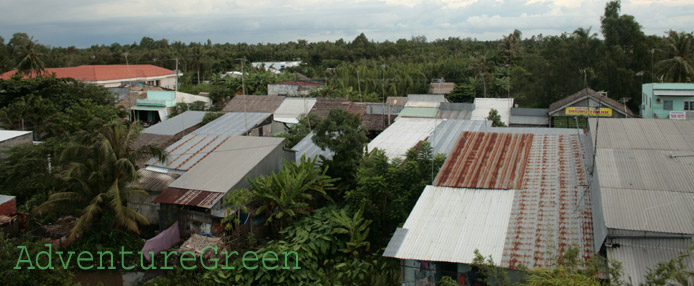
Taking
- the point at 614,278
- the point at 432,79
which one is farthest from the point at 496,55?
the point at 614,278

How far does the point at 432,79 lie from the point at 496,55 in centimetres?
1051

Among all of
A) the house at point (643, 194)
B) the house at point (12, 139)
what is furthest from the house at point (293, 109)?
the house at point (643, 194)

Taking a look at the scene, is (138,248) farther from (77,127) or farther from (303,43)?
(303,43)

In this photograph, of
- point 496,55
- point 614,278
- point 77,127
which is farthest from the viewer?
point 496,55

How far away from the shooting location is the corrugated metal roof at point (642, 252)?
20.9ft

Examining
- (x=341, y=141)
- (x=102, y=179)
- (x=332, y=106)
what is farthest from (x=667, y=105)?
(x=102, y=179)

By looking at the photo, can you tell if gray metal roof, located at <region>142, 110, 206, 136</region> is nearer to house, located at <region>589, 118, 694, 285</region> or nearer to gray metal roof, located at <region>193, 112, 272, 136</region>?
gray metal roof, located at <region>193, 112, 272, 136</region>

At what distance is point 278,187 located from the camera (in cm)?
1109

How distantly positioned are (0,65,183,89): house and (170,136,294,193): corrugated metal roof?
70.7ft

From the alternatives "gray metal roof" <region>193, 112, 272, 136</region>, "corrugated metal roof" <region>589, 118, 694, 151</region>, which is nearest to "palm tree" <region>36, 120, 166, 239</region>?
"gray metal roof" <region>193, 112, 272, 136</region>

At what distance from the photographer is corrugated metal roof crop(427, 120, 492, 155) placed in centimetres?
1400

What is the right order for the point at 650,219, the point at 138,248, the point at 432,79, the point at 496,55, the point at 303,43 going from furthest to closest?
1. the point at 303,43
2. the point at 496,55
3. the point at 432,79
4. the point at 138,248
5. the point at 650,219

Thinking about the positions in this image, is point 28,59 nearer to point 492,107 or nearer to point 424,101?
point 424,101

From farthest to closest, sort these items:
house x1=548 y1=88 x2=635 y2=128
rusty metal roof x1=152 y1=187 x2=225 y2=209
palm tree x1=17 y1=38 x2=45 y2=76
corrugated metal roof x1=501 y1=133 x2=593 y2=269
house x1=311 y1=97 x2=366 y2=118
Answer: palm tree x1=17 y1=38 x2=45 y2=76, house x1=311 y1=97 x2=366 y2=118, house x1=548 y1=88 x2=635 y2=128, rusty metal roof x1=152 y1=187 x2=225 y2=209, corrugated metal roof x1=501 y1=133 x2=593 y2=269
